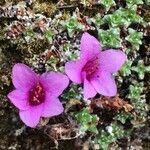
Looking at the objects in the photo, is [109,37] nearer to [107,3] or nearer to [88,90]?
[107,3]

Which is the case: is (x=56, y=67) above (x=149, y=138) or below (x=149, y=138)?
above

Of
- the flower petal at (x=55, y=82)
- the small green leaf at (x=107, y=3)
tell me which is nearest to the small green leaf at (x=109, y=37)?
the small green leaf at (x=107, y=3)

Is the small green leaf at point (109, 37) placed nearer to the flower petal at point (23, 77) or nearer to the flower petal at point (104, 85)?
the flower petal at point (104, 85)

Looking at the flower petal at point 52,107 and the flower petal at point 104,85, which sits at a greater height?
the flower petal at point 104,85

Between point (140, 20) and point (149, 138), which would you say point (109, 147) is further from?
point (140, 20)

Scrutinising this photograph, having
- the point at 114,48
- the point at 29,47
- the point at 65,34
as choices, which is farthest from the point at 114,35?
the point at 29,47

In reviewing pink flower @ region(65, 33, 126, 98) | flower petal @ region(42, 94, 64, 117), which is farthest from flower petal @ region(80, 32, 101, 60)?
flower petal @ region(42, 94, 64, 117)

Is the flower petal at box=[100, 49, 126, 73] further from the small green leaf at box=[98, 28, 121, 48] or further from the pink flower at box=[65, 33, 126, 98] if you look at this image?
the small green leaf at box=[98, 28, 121, 48]
